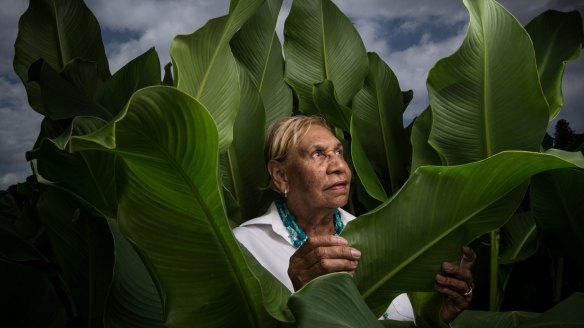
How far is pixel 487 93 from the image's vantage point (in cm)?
102

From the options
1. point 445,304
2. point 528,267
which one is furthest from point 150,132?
point 528,267

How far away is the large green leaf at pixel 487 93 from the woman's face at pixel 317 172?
219 mm

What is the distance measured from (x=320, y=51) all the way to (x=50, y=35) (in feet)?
2.62

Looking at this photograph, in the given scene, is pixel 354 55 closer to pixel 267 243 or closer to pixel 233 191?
pixel 233 191

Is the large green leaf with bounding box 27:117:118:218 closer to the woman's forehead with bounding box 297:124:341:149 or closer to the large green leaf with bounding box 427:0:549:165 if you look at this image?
the woman's forehead with bounding box 297:124:341:149

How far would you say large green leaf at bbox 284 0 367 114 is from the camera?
1.53m

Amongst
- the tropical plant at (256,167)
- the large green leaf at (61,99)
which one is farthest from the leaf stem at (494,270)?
the large green leaf at (61,99)

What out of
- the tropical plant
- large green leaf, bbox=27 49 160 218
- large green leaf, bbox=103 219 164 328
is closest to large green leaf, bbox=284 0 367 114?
the tropical plant

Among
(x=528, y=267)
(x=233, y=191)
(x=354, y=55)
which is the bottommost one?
(x=528, y=267)

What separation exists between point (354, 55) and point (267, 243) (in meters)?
0.71

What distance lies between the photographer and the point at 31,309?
0.80m

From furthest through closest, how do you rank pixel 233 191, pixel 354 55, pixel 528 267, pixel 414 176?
1. pixel 354 55
2. pixel 528 267
3. pixel 233 191
4. pixel 414 176

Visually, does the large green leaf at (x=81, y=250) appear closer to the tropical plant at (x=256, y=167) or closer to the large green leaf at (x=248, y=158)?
the tropical plant at (x=256, y=167)

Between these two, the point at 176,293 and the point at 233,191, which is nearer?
the point at 176,293
